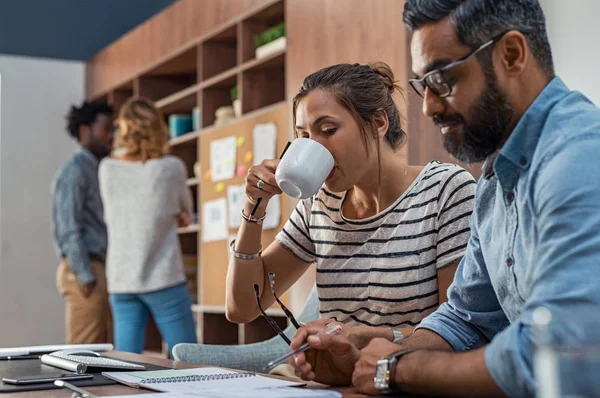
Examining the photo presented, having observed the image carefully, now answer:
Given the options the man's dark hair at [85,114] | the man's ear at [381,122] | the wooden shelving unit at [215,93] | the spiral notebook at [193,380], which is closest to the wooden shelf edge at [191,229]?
the wooden shelving unit at [215,93]

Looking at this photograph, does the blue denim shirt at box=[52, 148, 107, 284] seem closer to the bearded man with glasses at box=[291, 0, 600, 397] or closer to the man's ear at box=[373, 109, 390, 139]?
the man's ear at box=[373, 109, 390, 139]

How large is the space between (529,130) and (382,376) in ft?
1.30

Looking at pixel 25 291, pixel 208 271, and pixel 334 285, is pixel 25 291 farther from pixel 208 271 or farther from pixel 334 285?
pixel 334 285

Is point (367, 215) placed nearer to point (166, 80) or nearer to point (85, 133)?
point (85, 133)

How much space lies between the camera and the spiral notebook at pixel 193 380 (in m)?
1.15

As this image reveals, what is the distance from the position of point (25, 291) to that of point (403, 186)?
16.1 ft

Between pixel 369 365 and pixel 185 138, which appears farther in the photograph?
pixel 185 138

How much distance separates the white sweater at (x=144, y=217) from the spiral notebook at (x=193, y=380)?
217 cm

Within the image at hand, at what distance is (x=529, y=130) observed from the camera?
112cm

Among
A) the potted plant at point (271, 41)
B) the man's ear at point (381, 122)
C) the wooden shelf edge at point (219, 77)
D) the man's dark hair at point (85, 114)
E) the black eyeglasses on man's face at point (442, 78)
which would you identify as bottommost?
the black eyeglasses on man's face at point (442, 78)

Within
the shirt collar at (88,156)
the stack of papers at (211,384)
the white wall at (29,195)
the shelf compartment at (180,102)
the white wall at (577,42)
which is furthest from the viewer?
the white wall at (29,195)

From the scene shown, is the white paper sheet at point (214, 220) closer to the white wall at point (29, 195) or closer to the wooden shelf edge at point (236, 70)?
the wooden shelf edge at point (236, 70)

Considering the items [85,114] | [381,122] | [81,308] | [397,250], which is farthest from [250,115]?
[397,250]

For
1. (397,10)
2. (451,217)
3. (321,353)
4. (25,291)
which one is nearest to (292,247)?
(451,217)
